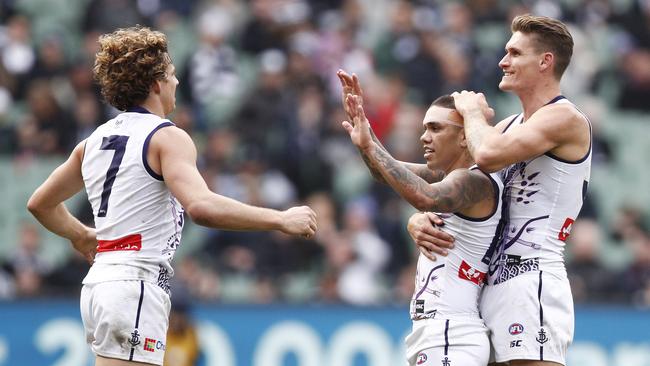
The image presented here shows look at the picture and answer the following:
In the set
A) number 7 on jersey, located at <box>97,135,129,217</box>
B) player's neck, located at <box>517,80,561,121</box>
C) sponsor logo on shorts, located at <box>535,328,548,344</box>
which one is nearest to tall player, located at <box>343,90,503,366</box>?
sponsor logo on shorts, located at <box>535,328,548,344</box>

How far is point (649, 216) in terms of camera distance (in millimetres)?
15211

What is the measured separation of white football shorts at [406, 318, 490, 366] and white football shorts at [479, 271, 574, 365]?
0.11m

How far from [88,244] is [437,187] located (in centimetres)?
222

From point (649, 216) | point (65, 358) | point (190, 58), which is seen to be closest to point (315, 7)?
point (190, 58)

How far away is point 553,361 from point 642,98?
10.3 m

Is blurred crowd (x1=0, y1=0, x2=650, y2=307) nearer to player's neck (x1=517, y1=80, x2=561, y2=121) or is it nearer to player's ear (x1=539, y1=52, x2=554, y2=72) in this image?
player's neck (x1=517, y1=80, x2=561, y2=121)

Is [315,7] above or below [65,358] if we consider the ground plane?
above

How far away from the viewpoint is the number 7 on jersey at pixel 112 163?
20.6 feet

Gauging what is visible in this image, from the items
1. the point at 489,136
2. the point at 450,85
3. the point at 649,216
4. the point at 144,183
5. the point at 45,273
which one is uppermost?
the point at 450,85

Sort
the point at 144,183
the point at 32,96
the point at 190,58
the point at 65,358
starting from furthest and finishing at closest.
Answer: the point at 190,58
the point at 32,96
the point at 65,358
the point at 144,183

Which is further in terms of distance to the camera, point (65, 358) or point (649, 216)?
point (649, 216)

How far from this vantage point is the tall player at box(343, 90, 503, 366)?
258 inches

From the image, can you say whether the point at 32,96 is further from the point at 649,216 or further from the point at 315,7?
the point at 649,216

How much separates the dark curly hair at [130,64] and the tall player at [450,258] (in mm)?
1149
